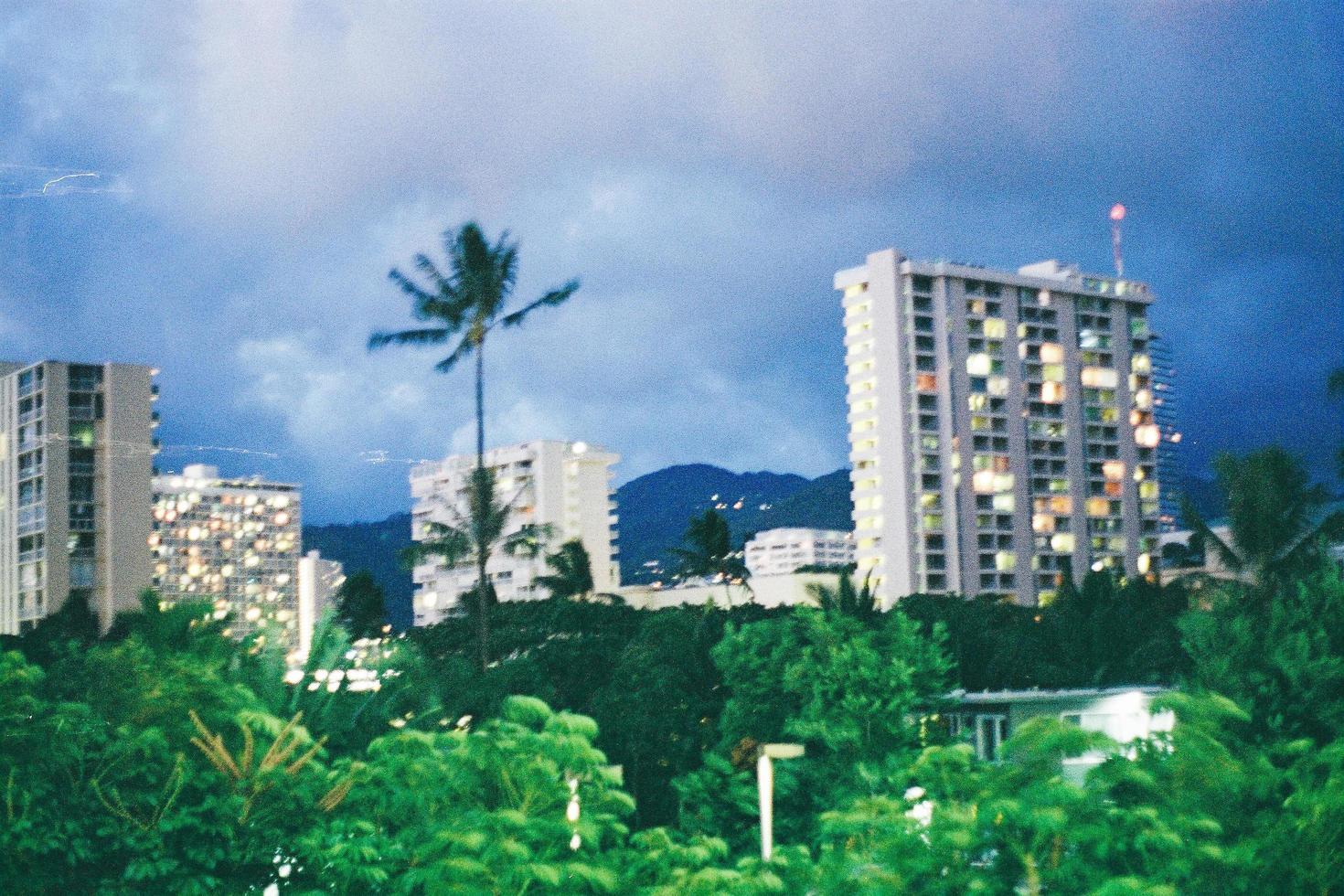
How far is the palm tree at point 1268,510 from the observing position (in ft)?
141

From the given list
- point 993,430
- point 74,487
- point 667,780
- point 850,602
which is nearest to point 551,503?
point 993,430

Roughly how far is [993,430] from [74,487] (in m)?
62.6

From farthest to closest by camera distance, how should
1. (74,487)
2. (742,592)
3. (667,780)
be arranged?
(74,487) → (742,592) → (667,780)

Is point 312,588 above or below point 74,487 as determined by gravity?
below

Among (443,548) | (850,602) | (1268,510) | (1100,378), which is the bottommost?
(850,602)

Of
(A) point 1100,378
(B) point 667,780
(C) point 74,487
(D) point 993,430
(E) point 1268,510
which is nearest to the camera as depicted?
(B) point 667,780

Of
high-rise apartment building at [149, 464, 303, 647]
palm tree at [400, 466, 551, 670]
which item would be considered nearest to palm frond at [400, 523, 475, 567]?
palm tree at [400, 466, 551, 670]

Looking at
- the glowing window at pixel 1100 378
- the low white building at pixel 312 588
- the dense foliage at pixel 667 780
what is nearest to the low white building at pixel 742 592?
the dense foliage at pixel 667 780

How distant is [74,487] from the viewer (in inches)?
3472

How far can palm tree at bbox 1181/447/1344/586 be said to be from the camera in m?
42.9

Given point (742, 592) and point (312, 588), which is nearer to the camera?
point (742, 592)

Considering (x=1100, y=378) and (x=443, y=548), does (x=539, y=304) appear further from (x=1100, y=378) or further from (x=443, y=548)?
(x=1100, y=378)

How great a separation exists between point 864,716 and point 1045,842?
61.6ft

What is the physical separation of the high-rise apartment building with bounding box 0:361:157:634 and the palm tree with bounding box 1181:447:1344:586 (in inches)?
2547
